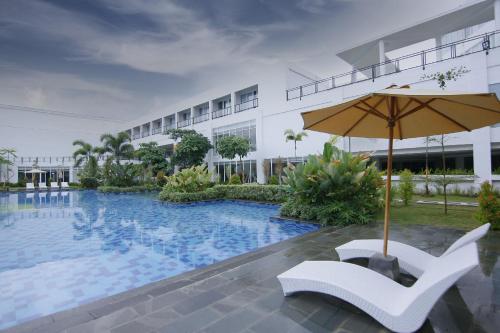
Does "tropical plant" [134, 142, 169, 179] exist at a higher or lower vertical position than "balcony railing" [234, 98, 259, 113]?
lower

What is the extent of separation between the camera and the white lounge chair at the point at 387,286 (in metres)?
2.05

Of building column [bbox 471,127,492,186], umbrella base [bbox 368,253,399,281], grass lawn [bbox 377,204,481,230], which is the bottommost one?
grass lawn [bbox 377,204,481,230]

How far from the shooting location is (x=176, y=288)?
11.5ft

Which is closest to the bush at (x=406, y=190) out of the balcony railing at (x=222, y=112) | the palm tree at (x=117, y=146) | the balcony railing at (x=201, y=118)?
the balcony railing at (x=222, y=112)

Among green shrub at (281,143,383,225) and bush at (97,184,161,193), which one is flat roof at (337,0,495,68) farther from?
bush at (97,184,161,193)

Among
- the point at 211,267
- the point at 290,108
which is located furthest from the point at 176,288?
the point at 290,108

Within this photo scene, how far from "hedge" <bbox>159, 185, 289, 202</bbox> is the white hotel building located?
19.0 ft

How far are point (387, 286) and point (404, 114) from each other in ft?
6.86

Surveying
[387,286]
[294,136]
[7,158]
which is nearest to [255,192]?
[294,136]

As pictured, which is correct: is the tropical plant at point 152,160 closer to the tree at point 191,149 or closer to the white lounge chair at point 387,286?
the tree at point 191,149

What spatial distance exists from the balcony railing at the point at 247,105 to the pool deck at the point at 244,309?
2264 cm

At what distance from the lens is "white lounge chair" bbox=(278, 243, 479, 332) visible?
2052 mm

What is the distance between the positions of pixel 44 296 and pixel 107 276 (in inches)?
39.2

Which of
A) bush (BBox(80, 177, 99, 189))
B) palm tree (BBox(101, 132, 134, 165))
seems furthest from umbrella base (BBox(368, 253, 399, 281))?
bush (BBox(80, 177, 99, 189))
